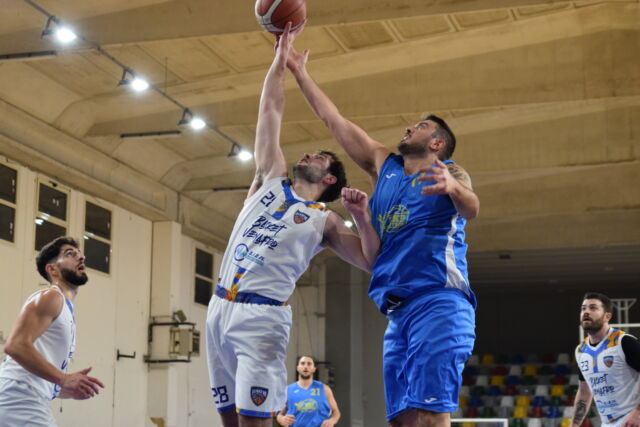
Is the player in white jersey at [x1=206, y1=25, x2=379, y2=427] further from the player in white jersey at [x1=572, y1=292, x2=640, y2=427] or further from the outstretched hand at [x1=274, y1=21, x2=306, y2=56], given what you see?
the player in white jersey at [x1=572, y1=292, x2=640, y2=427]

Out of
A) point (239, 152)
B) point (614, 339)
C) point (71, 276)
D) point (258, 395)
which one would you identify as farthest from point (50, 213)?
point (258, 395)

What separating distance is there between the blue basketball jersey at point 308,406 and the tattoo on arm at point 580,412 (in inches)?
222

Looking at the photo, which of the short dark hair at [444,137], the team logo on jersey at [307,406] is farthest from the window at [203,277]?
the short dark hair at [444,137]

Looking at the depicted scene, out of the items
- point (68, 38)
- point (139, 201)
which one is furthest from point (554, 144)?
point (68, 38)

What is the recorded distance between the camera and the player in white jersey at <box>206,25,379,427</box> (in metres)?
5.34

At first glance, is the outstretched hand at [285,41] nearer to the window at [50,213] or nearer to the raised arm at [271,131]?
the raised arm at [271,131]

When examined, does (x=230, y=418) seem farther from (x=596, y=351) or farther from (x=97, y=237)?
(x=97, y=237)

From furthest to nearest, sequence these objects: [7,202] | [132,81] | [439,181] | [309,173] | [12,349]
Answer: [7,202] → [132,81] → [12,349] → [309,173] → [439,181]

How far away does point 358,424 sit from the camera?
25938 mm

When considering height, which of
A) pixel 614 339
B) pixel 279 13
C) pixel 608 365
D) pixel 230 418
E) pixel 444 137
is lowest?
pixel 230 418

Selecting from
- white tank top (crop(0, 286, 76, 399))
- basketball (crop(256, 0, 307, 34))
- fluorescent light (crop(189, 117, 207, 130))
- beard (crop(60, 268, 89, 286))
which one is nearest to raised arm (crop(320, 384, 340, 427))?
fluorescent light (crop(189, 117, 207, 130))

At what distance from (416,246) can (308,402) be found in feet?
31.2

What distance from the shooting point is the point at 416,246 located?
207 inches

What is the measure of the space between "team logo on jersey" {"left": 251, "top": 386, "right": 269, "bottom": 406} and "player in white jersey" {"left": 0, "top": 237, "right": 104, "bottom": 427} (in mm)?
1260
